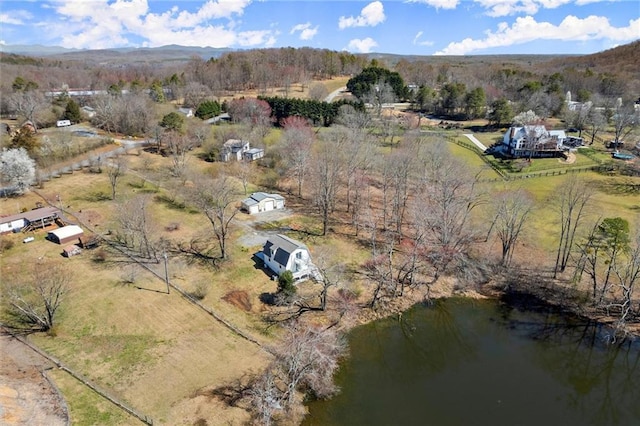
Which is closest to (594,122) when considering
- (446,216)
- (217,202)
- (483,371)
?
(446,216)

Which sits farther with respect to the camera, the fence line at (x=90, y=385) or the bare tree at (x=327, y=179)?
the bare tree at (x=327, y=179)

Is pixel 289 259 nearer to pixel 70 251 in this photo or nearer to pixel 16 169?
pixel 70 251

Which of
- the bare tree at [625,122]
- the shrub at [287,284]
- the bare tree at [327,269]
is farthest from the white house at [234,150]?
the bare tree at [625,122]

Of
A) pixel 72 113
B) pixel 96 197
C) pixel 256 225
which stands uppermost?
pixel 72 113

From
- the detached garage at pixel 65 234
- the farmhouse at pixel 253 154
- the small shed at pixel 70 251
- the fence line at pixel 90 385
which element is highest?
the farmhouse at pixel 253 154

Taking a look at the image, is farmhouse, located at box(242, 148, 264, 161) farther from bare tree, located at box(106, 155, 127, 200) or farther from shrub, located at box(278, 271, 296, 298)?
shrub, located at box(278, 271, 296, 298)

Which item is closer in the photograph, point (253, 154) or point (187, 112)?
point (253, 154)

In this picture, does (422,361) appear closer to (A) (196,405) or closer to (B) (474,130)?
(A) (196,405)

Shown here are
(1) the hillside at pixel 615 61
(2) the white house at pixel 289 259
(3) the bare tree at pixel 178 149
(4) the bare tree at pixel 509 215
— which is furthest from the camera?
(1) the hillside at pixel 615 61

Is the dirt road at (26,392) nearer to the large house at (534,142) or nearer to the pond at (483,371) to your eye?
the pond at (483,371)
